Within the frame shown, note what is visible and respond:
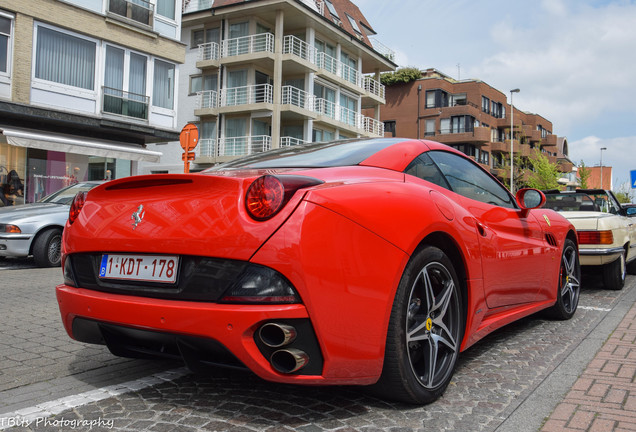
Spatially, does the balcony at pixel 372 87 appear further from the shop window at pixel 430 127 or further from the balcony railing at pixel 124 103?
the shop window at pixel 430 127

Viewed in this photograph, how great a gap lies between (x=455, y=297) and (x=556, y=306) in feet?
7.91

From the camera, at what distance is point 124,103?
1975 cm

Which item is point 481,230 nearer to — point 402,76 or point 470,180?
point 470,180

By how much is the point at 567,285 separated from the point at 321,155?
3226mm

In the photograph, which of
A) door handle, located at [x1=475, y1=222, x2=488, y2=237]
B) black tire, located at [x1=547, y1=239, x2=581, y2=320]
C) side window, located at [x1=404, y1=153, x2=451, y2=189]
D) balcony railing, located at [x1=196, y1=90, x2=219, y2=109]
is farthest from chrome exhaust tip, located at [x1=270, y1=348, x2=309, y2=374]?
balcony railing, located at [x1=196, y1=90, x2=219, y2=109]

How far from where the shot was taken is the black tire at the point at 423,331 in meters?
2.61

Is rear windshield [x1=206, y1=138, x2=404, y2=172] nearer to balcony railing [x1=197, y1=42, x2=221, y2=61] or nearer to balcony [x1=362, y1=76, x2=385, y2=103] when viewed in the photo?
balcony railing [x1=197, y1=42, x2=221, y2=61]

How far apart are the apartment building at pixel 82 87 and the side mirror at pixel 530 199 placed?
15289mm

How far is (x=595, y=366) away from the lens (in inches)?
143

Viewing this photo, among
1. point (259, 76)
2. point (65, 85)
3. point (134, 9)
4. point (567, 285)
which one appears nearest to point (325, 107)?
point (259, 76)

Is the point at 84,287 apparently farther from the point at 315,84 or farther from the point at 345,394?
the point at 315,84

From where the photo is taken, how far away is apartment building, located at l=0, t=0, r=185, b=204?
1659 centimetres

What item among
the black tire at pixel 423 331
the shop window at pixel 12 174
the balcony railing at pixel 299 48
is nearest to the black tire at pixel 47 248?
the shop window at pixel 12 174

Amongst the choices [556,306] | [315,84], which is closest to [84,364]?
[556,306]
